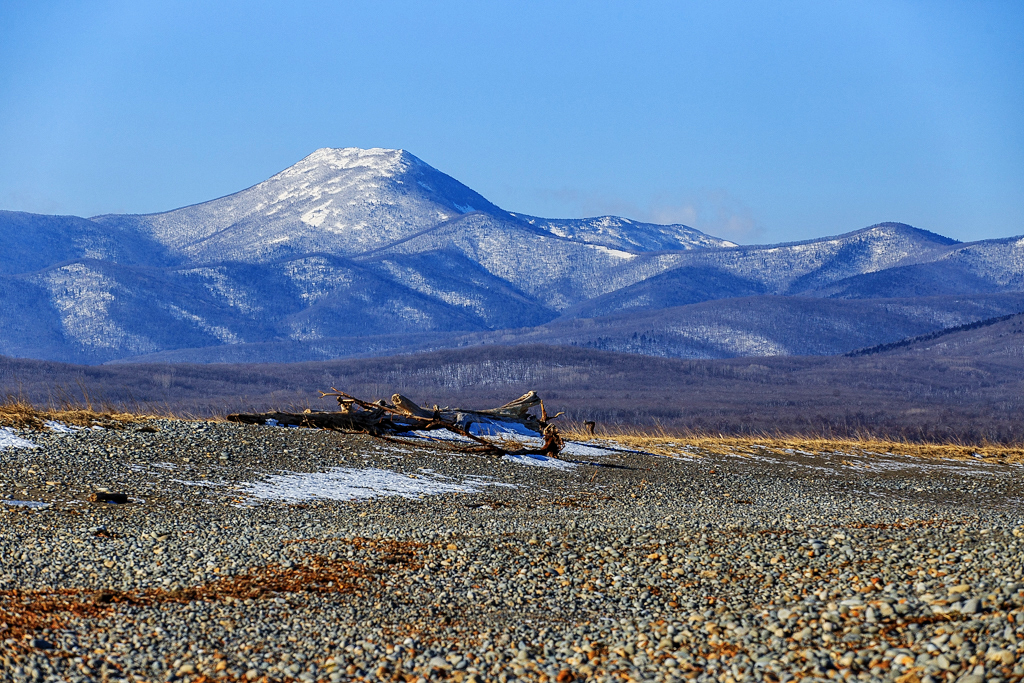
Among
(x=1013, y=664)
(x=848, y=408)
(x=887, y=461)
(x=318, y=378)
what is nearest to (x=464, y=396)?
(x=318, y=378)

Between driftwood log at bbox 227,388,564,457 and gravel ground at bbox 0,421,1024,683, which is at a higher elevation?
driftwood log at bbox 227,388,564,457

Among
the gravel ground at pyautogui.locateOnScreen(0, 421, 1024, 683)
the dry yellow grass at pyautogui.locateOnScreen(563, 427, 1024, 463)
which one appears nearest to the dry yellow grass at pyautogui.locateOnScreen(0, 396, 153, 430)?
the gravel ground at pyautogui.locateOnScreen(0, 421, 1024, 683)

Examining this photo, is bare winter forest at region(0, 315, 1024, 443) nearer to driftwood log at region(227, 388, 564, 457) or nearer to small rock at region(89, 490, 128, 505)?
driftwood log at region(227, 388, 564, 457)

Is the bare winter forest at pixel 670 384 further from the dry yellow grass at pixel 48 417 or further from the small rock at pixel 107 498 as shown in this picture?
the small rock at pixel 107 498

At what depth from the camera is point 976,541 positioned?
10.1m

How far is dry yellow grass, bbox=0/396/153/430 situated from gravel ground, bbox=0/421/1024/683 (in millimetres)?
762

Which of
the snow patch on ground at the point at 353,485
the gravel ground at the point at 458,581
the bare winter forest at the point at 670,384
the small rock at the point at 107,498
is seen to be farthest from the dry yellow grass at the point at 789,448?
the bare winter forest at the point at 670,384

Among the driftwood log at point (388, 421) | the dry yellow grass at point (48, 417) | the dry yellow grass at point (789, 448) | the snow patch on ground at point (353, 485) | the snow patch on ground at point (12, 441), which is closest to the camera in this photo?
the snow patch on ground at point (353, 485)

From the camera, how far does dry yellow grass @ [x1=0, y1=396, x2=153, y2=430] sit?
54.0ft

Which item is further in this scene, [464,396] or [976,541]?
[464,396]

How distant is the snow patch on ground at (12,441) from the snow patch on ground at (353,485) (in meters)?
3.77

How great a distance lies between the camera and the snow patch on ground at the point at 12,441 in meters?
15.1

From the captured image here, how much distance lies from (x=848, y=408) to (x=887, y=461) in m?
76.2

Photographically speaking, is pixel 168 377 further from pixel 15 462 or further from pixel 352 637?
pixel 352 637
